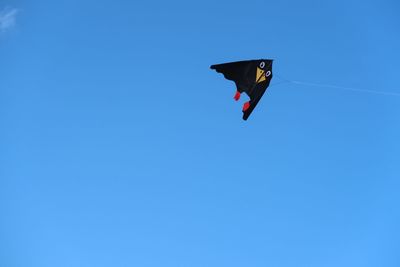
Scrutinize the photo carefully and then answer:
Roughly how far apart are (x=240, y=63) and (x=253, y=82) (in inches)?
37.1

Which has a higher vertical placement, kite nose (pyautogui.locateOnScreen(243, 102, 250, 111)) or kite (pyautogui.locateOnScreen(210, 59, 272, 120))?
kite (pyautogui.locateOnScreen(210, 59, 272, 120))

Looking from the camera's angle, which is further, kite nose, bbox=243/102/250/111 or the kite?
kite nose, bbox=243/102/250/111

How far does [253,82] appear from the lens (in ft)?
69.7

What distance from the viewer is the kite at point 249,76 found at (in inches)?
830

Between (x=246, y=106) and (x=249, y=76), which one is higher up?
(x=249, y=76)

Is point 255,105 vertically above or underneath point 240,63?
underneath

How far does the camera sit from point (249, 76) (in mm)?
21266

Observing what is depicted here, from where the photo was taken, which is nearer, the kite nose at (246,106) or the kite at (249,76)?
the kite at (249,76)

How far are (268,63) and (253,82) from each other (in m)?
0.98

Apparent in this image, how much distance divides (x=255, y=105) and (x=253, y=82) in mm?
945

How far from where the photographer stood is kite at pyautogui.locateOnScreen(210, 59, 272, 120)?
69.2 feet

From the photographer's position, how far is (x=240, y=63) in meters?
21.2

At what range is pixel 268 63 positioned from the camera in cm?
2102

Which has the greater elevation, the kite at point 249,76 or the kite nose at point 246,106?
the kite at point 249,76
